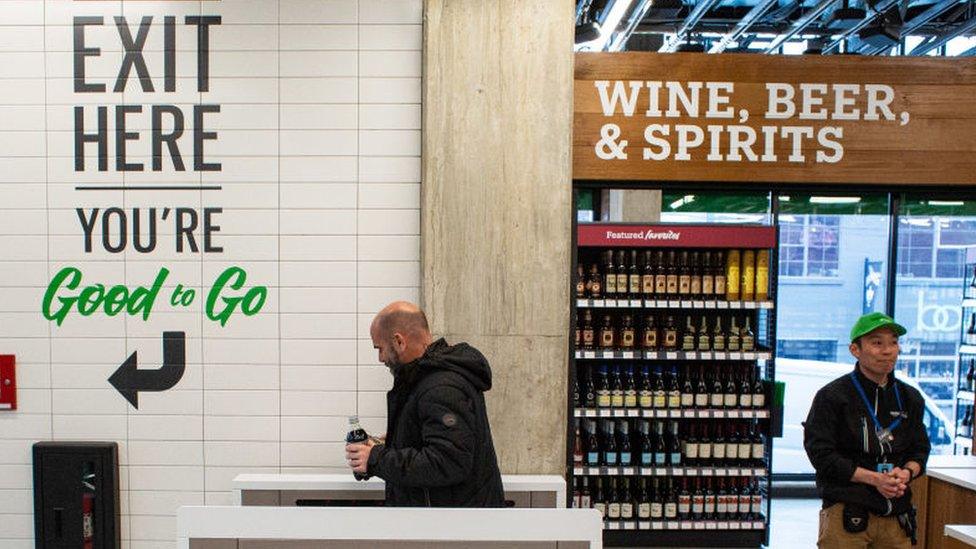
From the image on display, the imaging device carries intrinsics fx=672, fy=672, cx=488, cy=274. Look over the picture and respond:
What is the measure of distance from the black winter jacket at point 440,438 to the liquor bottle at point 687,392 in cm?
240

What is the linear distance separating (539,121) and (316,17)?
1402 millimetres

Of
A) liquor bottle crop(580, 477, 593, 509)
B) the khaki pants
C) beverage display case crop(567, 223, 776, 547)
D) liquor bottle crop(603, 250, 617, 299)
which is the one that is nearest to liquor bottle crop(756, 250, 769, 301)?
beverage display case crop(567, 223, 776, 547)

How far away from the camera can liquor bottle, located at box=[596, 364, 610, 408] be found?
4.66 m

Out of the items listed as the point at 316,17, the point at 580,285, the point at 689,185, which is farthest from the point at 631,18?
the point at 316,17

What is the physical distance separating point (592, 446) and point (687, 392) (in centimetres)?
78

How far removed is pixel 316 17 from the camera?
378cm

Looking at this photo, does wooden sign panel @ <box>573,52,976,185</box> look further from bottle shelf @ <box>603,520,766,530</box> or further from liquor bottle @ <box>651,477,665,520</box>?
bottle shelf @ <box>603,520,766,530</box>

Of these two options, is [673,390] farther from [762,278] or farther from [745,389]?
[762,278]

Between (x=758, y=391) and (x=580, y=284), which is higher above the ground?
(x=580, y=284)

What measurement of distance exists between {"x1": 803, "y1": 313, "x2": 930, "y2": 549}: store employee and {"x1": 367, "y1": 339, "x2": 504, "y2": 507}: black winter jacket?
1525 mm

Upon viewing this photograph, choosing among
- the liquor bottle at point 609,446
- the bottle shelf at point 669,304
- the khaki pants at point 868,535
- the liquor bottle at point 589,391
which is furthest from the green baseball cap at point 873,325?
the liquor bottle at point 609,446

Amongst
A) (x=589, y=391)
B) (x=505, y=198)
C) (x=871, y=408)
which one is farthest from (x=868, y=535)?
(x=505, y=198)

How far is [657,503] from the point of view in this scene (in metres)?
4.76

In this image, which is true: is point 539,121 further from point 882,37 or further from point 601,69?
point 882,37
